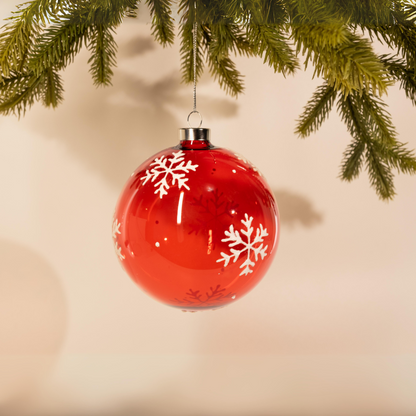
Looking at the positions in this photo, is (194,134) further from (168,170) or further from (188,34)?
(188,34)

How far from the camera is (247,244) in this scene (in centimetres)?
41

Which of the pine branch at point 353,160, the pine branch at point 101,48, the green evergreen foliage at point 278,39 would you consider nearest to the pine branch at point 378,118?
the green evergreen foliage at point 278,39

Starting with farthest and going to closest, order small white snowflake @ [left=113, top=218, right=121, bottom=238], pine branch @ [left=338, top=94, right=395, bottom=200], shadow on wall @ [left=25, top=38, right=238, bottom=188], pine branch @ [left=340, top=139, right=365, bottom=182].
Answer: shadow on wall @ [left=25, top=38, right=238, bottom=188] < pine branch @ [left=340, top=139, right=365, bottom=182] < pine branch @ [left=338, top=94, right=395, bottom=200] < small white snowflake @ [left=113, top=218, right=121, bottom=238]

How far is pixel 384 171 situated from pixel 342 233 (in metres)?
0.43

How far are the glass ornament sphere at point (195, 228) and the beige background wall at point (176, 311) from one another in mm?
675

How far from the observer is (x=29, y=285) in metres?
1.13

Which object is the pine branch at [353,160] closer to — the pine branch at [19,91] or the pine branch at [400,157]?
the pine branch at [400,157]

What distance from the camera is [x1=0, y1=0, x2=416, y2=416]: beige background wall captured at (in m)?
1.09

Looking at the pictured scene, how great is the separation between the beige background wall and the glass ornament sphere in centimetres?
68

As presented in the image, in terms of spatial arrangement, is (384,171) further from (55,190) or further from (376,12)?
(55,190)

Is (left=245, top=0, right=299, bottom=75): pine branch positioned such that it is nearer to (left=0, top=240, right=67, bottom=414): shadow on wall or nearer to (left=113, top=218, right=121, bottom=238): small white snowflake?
(left=113, top=218, right=121, bottom=238): small white snowflake

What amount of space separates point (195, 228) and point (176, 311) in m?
0.81

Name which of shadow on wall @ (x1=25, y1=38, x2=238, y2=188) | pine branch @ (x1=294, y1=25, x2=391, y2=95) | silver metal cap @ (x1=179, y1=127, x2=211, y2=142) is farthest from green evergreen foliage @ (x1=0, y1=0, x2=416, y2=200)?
shadow on wall @ (x1=25, y1=38, x2=238, y2=188)

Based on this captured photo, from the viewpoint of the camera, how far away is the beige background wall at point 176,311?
109 cm
